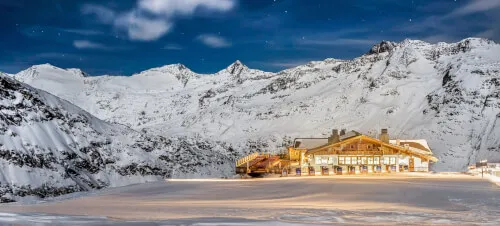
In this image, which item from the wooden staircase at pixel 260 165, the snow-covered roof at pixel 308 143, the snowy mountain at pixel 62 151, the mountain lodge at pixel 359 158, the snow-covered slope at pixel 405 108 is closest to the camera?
the snowy mountain at pixel 62 151

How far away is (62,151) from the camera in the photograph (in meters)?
38.6

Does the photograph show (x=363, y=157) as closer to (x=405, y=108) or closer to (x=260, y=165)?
(x=260, y=165)

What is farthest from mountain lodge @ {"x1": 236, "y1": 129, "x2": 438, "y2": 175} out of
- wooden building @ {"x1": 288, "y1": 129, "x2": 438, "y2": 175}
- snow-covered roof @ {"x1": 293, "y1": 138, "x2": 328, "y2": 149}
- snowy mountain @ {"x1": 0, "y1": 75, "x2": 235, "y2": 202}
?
snowy mountain @ {"x1": 0, "y1": 75, "x2": 235, "y2": 202}

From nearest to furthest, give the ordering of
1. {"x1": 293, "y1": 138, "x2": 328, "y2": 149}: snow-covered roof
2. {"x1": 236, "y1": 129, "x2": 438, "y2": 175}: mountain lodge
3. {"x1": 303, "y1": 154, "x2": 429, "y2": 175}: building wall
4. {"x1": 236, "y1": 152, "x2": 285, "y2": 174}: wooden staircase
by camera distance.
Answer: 1. {"x1": 236, "y1": 152, "x2": 285, "y2": 174}: wooden staircase
2. {"x1": 236, "y1": 129, "x2": 438, "y2": 175}: mountain lodge
3. {"x1": 303, "y1": 154, "x2": 429, "y2": 175}: building wall
4. {"x1": 293, "y1": 138, "x2": 328, "y2": 149}: snow-covered roof

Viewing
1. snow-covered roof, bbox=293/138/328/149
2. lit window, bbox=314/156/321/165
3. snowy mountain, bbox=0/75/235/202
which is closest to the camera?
snowy mountain, bbox=0/75/235/202

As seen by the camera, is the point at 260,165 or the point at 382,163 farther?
the point at 260,165

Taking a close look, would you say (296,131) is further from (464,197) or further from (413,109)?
(464,197)

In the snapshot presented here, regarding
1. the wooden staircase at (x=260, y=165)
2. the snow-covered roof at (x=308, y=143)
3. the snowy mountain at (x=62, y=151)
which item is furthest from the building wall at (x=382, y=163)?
the snowy mountain at (x=62, y=151)

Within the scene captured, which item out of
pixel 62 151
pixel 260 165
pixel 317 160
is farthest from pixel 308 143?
pixel 62 151

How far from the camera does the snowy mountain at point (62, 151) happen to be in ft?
103

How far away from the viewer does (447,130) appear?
12656cm

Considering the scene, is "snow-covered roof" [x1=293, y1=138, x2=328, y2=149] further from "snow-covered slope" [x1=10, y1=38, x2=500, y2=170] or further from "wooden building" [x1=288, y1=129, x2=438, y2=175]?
"snow-covered slope" [x1=10, y1=38, x2=500, y2=170]

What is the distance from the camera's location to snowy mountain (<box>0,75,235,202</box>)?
103ft

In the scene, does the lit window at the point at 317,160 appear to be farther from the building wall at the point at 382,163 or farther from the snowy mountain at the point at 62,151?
the snowy mountain at the point at 62,151
